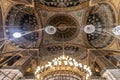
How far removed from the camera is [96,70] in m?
15.5

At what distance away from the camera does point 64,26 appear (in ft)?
55.1

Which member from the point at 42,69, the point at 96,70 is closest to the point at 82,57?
the point at 96,70

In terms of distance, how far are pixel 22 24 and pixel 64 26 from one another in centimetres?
326

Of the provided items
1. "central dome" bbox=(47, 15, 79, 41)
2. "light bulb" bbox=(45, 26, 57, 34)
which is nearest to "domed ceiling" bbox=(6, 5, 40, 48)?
"central dome" bbox=(47, 15, 79, 41)

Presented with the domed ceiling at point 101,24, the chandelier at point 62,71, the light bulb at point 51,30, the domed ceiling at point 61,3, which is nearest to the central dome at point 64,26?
the domed ceiling at point 61,3

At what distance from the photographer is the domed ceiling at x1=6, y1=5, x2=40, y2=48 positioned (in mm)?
14633

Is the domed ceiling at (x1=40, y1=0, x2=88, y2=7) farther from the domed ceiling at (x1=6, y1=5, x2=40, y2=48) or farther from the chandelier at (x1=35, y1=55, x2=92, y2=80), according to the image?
the chandelier at (x1=35, y1=55, x2=92, y2=80)

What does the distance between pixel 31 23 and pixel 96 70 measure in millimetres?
5867

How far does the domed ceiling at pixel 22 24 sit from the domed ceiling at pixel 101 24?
410cm

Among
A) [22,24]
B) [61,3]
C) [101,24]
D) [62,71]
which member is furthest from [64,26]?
[62,71]

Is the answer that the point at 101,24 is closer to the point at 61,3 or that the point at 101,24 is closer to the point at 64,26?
the point at 64,26

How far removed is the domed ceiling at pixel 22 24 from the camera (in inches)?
576

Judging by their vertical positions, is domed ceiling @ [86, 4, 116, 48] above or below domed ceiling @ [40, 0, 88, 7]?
below

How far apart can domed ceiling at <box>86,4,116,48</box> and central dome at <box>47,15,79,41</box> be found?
4.07 feet
